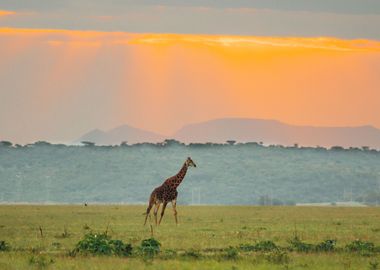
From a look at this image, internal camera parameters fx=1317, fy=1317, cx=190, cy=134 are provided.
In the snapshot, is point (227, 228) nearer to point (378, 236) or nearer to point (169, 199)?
point (169, 199)

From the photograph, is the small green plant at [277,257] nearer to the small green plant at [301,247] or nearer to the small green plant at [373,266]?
the small green plant at [301,247]

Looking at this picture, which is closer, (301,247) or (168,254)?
(168,254)

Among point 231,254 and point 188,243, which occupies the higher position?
point 188,243

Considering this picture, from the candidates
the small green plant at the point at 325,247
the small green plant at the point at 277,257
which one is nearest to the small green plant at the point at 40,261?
the small green plant at the point at 277,257

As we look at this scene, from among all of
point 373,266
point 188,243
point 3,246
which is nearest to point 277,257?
point 373,266

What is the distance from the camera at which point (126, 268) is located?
1599 inches

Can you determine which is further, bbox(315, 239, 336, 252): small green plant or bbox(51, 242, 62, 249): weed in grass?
bbox(51, 242, 62, 249): weed in grass

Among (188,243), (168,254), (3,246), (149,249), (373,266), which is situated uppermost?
(188,243)

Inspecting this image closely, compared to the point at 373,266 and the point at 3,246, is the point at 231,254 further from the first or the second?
the point at 3,246

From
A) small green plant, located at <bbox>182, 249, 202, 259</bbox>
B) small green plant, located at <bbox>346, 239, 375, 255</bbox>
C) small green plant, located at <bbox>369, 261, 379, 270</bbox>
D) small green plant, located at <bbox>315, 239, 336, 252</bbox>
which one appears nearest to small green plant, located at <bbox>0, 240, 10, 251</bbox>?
small green plant, located at <bbox>182, 249, 202, 259</bbox>

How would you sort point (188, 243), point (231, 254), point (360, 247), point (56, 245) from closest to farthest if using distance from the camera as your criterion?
point (231, 254) < point (360, 247) < point (56, 245) < point (188, 243)

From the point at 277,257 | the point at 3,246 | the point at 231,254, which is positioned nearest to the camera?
the point at 277,257

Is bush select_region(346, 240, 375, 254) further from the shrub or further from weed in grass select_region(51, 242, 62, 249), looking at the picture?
weed in grass select_region(51, 242, 62, 249)

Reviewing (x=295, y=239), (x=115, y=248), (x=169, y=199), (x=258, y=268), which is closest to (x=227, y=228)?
(x=169, y=199)
